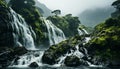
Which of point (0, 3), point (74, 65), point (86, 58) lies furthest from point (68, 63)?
point (0, 3)

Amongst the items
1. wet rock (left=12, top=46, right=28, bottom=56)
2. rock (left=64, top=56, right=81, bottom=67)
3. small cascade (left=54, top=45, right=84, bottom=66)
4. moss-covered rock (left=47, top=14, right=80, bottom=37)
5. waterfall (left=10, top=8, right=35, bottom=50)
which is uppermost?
moss-covered rock (left=47, top=14, right=80, bottom=37)

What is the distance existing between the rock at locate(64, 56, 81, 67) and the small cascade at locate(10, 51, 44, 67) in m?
6.89

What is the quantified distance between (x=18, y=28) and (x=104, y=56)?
3311 cm

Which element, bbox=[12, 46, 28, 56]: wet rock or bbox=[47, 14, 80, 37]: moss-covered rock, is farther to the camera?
bbox=[47, 14, 80, 37]: moss-covered rock

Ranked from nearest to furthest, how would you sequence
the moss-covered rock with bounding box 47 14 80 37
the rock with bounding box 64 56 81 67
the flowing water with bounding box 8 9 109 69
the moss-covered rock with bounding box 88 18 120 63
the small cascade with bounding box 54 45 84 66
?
the rock with bounding box 64 56 81 67
the flowing water with bounding box 8 9 109 69
the moss-covered rock with bounding box 88 18 120 63
the small cascade with bounding box 54 45 84 66
the moss-covered rock with bounding box 47 14 80 37

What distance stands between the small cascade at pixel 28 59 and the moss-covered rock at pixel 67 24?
65784mm

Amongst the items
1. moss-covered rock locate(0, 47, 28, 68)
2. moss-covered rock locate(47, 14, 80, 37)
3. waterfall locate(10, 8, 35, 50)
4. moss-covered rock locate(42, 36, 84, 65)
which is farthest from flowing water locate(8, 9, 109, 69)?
moss-covered rock locate(47, 14, 80, 37)

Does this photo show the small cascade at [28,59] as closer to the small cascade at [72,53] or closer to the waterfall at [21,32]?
the small cascade at [72,53]

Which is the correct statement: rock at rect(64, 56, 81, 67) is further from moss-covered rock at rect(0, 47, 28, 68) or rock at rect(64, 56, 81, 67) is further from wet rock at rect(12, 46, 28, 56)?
moss-covered rock at rect(0, 47, 28, 68)

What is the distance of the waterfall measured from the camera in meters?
85.9

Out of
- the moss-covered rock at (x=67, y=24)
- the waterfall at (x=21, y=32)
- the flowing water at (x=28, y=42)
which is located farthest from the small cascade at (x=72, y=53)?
the moss-covered rock at (x=67, y=24)

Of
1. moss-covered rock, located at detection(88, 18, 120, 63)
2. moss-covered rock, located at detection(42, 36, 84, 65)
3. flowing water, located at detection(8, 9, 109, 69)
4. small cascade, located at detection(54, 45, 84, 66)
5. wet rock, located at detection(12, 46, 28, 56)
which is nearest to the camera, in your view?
flowing water, located at detection(8, 9, 109, 69)

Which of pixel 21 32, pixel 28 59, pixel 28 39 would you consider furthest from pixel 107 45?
pixel 28 39

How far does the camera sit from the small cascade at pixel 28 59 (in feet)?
218
